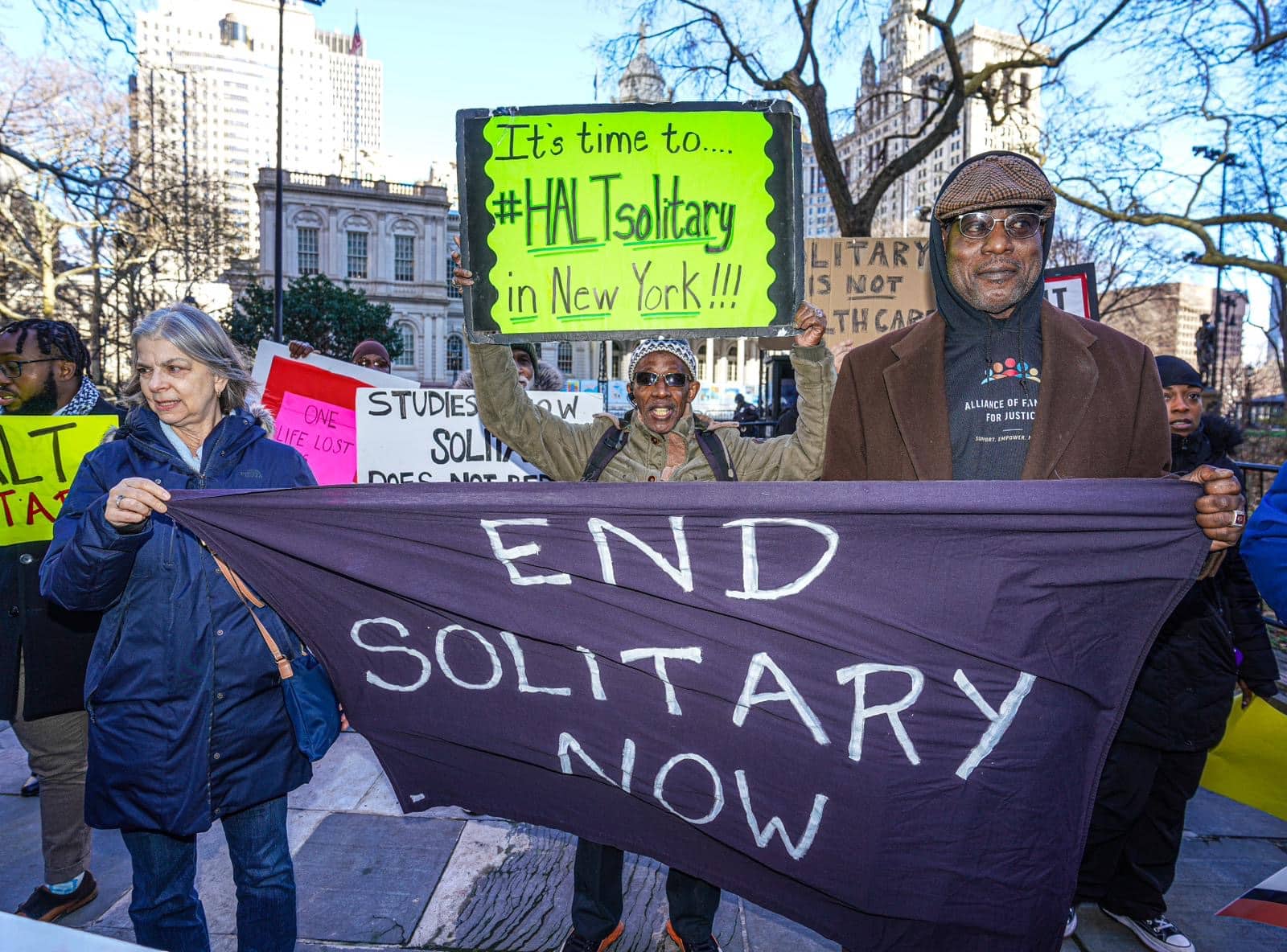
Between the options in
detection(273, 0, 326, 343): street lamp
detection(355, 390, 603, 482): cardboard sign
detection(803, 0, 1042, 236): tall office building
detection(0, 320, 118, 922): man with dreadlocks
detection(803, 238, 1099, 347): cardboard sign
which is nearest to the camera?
detection(0, 320, 118, 922): man with dreadlocks

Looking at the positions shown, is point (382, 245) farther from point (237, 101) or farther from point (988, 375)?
point (988, 375)

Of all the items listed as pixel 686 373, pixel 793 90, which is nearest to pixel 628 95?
pixel 793 90

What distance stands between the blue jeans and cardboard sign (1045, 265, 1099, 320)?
Result: 401 cm

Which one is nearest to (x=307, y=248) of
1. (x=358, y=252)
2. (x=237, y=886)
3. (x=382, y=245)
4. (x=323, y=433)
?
(x=358, y=252)

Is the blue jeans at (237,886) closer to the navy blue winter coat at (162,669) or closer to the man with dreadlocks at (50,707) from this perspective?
the navy blue winter coat at (162,669)

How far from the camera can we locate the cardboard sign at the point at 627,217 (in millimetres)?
2691

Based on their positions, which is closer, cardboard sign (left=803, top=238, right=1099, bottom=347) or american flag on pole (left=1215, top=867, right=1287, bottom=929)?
american flag on pole (left=1215, top=867, right=1287, bottom=929)

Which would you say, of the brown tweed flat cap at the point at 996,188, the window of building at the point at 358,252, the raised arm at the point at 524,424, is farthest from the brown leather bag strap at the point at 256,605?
the window of building at the point at 358,252

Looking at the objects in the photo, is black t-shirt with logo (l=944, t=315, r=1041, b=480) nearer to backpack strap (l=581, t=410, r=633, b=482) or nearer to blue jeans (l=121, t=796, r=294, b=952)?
backpack strap (l=581, t=410, r=633, b=482)

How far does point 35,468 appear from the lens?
3.08 meters

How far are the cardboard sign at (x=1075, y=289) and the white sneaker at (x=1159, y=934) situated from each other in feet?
8.71

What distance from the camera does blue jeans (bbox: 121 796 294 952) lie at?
7.60ft

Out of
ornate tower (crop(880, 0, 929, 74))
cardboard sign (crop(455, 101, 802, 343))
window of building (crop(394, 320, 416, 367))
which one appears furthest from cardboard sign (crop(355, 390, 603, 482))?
window of building (crop(394, 320, 416, 367))

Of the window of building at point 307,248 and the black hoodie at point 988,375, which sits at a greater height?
the window of building at point 307,248
